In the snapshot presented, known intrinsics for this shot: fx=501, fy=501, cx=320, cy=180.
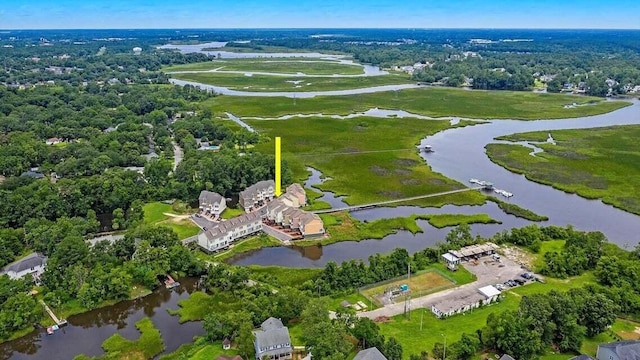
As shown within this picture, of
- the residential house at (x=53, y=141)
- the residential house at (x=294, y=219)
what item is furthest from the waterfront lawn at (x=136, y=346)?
the residential house at (x=53, y=141)

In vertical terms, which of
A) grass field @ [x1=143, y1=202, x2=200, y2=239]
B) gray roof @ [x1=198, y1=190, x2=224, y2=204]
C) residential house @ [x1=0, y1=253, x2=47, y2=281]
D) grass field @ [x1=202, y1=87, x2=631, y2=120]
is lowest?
grass field @ [x1=143, y1=202, x2=200, y2=239]

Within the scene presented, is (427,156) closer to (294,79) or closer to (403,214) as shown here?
(403,214)

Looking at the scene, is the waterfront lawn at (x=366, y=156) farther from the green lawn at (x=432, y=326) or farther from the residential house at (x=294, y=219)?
the green lawn at (x=432, y=326)

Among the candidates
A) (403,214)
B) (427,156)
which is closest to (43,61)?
(427,156)

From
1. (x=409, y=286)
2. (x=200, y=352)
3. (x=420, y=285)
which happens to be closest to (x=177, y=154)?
(x=409, y=286)

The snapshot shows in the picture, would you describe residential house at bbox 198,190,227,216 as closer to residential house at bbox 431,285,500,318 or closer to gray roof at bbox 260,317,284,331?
gray roof at bbox 260,317,284,331

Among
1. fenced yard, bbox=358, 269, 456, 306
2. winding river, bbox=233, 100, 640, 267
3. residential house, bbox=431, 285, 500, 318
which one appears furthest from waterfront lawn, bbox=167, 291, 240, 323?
residential house, bbox=431, 285, 500, 318

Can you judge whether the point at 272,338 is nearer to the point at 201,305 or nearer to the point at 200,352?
the point at 200,352
